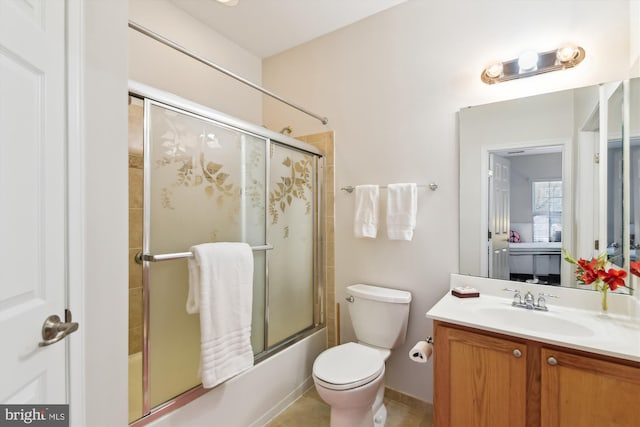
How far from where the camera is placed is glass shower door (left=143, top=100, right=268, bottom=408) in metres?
Answer: 1.30

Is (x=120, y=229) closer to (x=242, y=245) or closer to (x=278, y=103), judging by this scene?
(x=242, y=245)

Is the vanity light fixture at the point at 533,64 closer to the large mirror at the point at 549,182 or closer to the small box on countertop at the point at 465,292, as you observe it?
the large mirror at the point at 549,182

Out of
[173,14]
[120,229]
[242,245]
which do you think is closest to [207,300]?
[242,245]

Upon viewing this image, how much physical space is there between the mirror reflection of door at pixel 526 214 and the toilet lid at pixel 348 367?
85 centimetres

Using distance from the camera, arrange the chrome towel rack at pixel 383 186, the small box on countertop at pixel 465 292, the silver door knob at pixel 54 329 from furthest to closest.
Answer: the chrome towel rack at pixel 383 186, the small box on countertop at pixel 465 292, the silver door knob at pixel 54 329

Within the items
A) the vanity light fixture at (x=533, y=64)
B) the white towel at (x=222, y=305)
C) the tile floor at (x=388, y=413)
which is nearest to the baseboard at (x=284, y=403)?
the tile floor at (x=388, y=413)

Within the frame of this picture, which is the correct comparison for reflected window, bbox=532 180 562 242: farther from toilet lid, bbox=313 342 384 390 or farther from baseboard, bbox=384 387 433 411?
baseboard, bbox=384 387 433 411

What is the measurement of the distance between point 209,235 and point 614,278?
1859 mm

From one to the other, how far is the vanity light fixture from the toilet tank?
1389 mm

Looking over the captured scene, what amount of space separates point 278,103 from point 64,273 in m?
2.12

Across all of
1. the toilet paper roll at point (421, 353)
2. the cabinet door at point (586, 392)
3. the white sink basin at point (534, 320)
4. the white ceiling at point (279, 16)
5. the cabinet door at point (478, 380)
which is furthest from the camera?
the white ceiling at point (279, 16)

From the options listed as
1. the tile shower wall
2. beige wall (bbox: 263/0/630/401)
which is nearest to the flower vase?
beige wall (bbox: 263/0/630/401)

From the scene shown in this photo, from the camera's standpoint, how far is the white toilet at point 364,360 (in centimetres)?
152

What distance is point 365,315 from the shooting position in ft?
6.46
